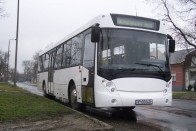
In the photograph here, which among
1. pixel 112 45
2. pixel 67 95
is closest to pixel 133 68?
pixel 112 45

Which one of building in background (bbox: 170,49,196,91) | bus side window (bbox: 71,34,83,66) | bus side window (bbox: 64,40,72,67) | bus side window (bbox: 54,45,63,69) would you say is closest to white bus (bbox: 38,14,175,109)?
bus side window (bbox: 71,34,83,66)

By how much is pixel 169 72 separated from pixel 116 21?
2353 millimetres

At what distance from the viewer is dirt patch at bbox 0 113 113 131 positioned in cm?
926

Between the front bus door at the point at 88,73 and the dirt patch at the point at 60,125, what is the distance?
3.27ft

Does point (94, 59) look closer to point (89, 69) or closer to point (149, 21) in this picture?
point (89, 69)

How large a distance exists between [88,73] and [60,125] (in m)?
2.66

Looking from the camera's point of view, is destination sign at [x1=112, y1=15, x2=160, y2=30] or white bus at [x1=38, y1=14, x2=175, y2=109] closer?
white bus at [x1=38, y1=14, x2=175, y2=109]

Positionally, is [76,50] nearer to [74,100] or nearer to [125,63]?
[74,100]

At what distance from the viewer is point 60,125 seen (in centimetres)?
987

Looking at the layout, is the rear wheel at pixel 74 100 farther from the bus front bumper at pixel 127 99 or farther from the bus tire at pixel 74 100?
Answer: the bus front bumper at pixel 127 99

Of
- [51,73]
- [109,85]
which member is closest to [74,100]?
[109,85]

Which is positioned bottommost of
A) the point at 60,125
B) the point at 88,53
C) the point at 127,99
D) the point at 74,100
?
the point at 60,125

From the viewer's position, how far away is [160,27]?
12500 mm

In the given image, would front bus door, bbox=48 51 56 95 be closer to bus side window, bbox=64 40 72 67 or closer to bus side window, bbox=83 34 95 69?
bus side window, bbox=64 40 72 67
